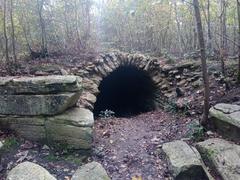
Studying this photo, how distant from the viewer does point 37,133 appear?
5051mm

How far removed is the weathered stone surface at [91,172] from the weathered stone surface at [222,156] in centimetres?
162

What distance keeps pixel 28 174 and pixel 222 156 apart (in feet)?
9.24

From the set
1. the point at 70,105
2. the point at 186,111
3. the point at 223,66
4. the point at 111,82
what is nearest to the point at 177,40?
the point at 111,82

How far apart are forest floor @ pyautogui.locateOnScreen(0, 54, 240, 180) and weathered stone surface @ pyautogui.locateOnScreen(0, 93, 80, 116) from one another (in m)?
0.49

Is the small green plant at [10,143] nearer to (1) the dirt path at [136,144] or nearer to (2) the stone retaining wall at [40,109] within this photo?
(2) the stone retaining wall at [40,109]

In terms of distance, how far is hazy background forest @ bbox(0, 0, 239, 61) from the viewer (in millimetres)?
7828

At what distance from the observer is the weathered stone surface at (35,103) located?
5.05 metres

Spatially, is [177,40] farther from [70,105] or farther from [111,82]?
[70,105]

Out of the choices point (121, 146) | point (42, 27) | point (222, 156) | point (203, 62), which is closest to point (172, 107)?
point (203, 62)

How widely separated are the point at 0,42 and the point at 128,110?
5637 millimetres

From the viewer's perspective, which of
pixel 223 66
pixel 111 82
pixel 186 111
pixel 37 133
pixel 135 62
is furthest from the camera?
pixel 111 82

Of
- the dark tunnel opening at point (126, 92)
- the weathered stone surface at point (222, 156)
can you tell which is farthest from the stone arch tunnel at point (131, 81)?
the weathered stone surface at point (222, 156)

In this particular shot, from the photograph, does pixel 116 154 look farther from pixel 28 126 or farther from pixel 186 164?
pixel 28 126

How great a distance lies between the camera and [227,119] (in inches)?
192
